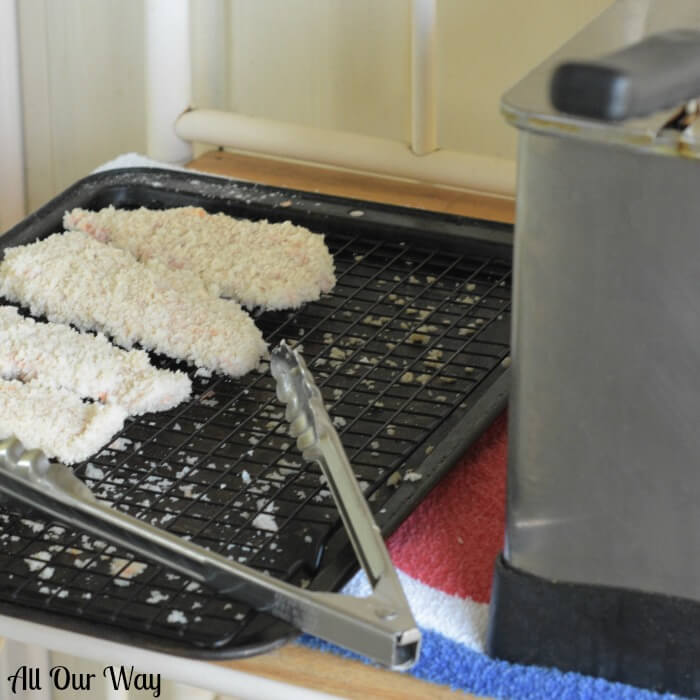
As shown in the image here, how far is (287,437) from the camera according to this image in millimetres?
699

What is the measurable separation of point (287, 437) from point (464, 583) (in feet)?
0.49

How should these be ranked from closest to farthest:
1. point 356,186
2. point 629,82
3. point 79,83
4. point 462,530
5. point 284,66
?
1. point 629,82
2. point 462,530
3. point 356,186
4. point 284,66
5. point 79,83


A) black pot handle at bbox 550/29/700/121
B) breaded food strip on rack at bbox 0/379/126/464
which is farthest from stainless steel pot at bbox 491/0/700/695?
breaded food strip on rack at bbox 0/379/126/464

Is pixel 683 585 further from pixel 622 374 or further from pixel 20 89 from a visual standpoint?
pixel 20 89

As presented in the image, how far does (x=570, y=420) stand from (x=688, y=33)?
0.49 ft

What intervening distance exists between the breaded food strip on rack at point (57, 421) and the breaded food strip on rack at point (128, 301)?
0.08 m

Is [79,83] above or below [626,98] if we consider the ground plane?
below

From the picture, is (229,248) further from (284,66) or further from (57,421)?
(284,66)

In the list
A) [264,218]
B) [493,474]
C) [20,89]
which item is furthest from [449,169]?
[20,89]

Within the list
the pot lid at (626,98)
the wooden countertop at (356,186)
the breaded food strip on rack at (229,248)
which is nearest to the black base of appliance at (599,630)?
the pot lid at (626,98)

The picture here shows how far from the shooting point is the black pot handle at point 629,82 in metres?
0.40

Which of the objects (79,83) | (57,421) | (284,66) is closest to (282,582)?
(57,421)

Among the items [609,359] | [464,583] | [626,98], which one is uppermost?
[626,98]

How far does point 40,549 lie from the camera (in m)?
0.61
